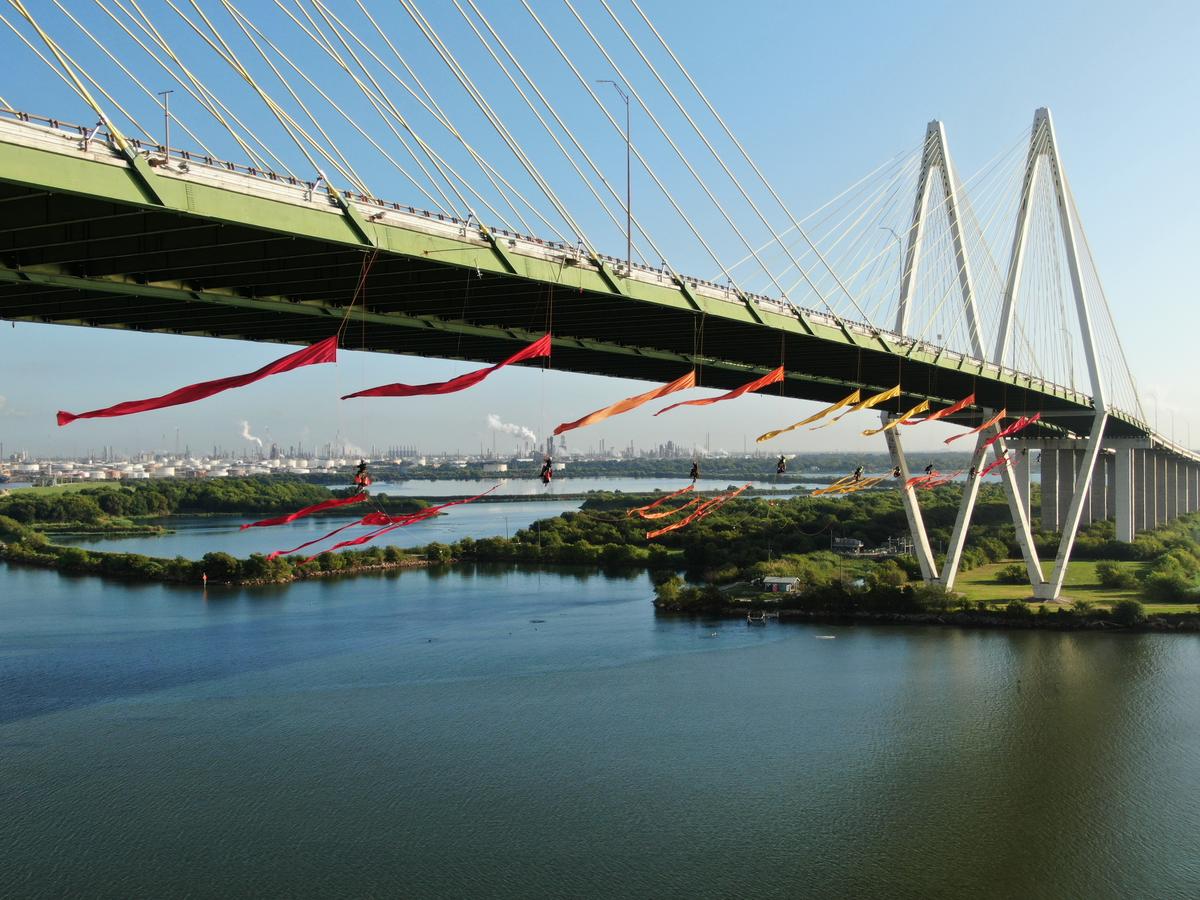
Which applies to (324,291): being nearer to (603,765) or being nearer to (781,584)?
(603,765)

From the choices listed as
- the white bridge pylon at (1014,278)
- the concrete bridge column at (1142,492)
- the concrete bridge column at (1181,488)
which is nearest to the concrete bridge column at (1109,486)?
the concrete bridge column at (1142,492)

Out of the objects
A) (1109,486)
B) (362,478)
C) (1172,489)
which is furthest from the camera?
(1172,489)

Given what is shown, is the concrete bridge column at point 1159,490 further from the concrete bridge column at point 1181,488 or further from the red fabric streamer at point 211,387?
the red fabric streamer at point 211,387

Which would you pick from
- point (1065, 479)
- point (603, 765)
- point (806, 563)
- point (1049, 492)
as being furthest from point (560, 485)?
point (603, 765)

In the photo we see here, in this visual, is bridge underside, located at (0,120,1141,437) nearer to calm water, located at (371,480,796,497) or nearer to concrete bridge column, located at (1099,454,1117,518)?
concrete bridge column, located at (1099,454,1117,518)

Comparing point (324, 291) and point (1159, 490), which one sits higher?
point (324, 291)

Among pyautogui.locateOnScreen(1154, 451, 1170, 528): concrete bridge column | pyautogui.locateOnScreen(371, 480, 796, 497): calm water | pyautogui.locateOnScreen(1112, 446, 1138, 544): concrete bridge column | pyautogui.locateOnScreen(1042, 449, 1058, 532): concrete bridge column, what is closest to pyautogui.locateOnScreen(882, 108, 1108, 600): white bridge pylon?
pyautogui.locateOnScreen(1112, 446, 1138, 544): concrete bridge column

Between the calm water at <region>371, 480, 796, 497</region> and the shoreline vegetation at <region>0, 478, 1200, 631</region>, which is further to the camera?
the calm water at <region>371, 480, 796, 497</region>
